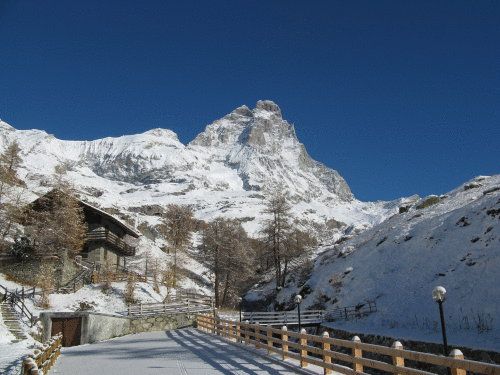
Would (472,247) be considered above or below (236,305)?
above

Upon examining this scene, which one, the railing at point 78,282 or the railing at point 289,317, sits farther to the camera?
the railing at point 78,282

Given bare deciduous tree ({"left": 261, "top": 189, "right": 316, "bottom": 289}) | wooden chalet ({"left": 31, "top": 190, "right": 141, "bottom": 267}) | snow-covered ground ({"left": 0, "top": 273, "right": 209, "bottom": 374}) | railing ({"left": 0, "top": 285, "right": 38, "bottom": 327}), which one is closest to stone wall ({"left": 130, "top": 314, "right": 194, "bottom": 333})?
snow-covered ground ({"left": 0, "top": 273, "right": 209, "bottom": 374})

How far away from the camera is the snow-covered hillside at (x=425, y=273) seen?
25.2m

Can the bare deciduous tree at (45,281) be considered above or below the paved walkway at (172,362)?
above

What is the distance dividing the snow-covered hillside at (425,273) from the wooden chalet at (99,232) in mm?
18581

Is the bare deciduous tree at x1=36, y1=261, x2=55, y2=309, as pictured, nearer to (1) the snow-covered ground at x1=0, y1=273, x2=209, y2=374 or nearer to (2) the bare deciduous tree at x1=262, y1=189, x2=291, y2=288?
(1) the snow-covered ground at x1=0, y1=273, x2=209, y2=374

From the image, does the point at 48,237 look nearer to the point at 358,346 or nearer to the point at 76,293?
the point at 76,293

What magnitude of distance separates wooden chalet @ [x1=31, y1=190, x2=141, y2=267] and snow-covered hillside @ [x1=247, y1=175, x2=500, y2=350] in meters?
18.6

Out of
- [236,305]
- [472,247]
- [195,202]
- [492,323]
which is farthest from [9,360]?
[195,202]

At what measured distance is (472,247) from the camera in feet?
105

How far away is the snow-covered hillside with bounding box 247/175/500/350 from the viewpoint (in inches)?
993

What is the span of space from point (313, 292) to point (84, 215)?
24.0 meters

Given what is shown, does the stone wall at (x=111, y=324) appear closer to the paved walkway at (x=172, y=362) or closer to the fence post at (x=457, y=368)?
the paved walkway at (x=172, y=362)

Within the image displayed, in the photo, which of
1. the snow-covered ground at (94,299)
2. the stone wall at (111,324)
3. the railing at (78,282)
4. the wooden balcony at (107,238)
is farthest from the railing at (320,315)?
the wooden balcony at (107,238)
